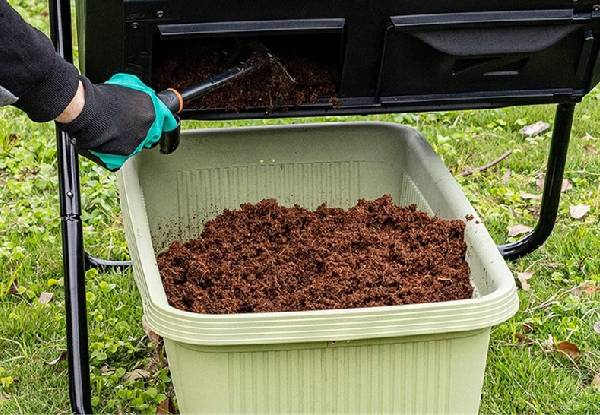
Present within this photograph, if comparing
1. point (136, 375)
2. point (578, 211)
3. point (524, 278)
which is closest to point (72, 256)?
point (136, 375)

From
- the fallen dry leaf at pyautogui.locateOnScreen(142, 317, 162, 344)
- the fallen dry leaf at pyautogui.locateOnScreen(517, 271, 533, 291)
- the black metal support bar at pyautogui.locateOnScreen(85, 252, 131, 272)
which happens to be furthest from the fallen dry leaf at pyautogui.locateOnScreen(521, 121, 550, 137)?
the fallen dry leaf at pyautogui.locateOnScreen(142, 317, 162, 344)

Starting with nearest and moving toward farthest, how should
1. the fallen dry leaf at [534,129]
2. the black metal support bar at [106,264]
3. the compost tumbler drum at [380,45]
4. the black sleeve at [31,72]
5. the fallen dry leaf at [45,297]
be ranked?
the black sleeve at [31,72]
the compost tumbler drum at [380,45]
the fallen dry leaf at [45,297]
the black metal support bar at [106,264]
the fallen dry leaf at [534,129]

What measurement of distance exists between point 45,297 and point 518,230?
58.7 inches

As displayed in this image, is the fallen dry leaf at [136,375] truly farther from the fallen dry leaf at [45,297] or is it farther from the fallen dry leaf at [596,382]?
the fallen dry leaf at [596,382]

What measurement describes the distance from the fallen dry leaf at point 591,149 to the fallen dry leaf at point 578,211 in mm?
478

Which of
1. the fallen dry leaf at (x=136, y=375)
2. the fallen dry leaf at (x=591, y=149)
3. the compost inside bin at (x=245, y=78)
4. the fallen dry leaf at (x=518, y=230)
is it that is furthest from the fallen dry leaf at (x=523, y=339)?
the fallen dry leaf at (x=591, y=149)

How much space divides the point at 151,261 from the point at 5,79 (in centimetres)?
53

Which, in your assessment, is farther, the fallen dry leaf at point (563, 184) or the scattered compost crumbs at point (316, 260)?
the fallen dry leaf at point (563, 184)

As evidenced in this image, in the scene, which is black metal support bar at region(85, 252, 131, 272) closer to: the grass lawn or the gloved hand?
the grass lawn

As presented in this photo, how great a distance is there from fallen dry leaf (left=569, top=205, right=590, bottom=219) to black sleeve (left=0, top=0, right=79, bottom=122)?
2.00 meters

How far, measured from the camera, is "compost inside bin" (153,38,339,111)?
2.41 metres

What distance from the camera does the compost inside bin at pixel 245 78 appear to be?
2.41 metres

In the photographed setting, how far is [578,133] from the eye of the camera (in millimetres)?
3988

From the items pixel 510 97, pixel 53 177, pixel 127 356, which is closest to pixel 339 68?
pixel 510 97
